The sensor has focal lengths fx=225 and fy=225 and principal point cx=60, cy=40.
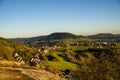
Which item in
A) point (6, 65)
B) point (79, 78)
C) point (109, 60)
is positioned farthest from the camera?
point (109, 60)

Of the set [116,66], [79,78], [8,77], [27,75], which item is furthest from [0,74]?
[116,66]

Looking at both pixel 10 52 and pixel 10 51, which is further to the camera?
pixel 10 51

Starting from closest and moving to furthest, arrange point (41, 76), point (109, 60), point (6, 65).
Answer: point (41, 76) → point (6, 65) → point (109, 60)

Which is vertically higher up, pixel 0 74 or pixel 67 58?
pixel 0 74

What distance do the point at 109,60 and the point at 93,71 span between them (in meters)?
7.89

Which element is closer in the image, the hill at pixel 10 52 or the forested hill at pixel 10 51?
the forested hill at pixel 10 51

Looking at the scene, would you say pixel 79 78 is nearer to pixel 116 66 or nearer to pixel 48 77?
pixel 116 66

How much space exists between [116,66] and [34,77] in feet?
88.1

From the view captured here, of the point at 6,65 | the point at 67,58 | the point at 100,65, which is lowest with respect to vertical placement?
→ the point at 67,58

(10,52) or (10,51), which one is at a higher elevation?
(10,51)

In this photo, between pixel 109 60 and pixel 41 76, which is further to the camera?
pixel 109 60

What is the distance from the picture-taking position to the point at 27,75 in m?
22.7

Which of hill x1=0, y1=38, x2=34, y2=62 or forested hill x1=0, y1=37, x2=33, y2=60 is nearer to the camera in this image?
forested hill x1=0, y1=37, x2=33, y2=60

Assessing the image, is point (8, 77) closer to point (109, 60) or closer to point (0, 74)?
point (0, 74)
